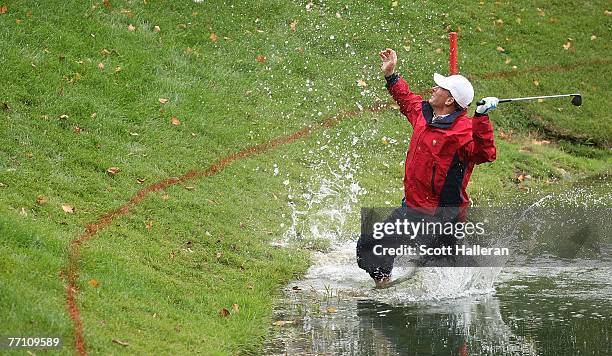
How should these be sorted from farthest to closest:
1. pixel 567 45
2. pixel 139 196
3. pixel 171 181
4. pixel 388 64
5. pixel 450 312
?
pixel 567 45, pixel 171 181, pixel 139 196, pixel 388 64, pixel 450 312

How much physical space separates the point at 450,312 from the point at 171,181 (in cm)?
375

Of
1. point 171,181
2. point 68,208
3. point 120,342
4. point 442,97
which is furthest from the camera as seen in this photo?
point 171,181

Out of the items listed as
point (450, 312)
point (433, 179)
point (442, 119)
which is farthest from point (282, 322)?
point (442, 119)

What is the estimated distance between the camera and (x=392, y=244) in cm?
844

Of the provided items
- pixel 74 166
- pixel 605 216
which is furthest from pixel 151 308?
pixel 605 216

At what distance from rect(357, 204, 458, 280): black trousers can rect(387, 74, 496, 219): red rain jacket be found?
0.52 feet

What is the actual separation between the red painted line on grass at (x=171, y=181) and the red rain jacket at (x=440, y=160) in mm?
2746

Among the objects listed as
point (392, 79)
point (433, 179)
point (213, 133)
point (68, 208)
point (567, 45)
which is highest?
point (567, 45)

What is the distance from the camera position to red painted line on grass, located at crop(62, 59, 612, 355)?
665 cm

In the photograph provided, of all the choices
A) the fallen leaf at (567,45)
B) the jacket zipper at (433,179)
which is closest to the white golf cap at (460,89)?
the jacket zipper at (433,179)

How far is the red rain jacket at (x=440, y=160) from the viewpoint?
769 cm

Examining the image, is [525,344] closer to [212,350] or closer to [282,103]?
[212,350]

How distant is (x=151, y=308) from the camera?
23.9ft

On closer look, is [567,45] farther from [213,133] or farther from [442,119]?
[442,119]
